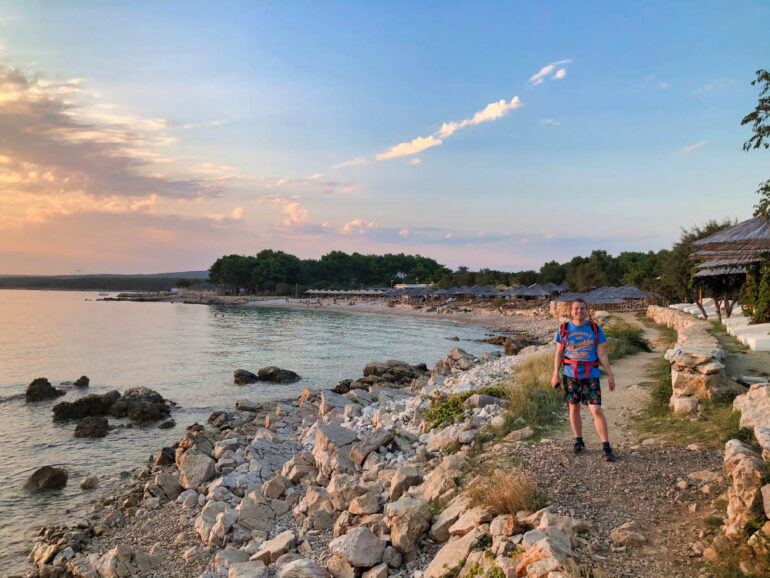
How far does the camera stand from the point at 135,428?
1500 cm

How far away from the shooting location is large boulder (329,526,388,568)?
491 centimetres

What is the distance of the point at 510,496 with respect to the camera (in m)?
4.80

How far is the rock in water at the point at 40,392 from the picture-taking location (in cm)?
1891

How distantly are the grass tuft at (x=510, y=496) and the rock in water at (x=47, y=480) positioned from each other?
33.0 ft

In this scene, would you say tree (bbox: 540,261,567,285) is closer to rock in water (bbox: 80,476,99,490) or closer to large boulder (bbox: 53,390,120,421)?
large boulder (bbox: 53,390,120,421)

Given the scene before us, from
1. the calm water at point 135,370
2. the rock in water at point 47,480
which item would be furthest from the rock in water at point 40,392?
the rock in water at point 47,480

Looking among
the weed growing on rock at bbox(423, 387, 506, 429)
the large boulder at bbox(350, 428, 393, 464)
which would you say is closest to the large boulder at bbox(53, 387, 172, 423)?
the large boulder at bbox(350, 428, 393, 464)

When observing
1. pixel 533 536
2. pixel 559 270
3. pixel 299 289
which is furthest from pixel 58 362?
pixel 299 289

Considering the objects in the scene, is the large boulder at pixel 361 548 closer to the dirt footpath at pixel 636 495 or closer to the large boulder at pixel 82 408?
the dirt footpath at pixel 636 495

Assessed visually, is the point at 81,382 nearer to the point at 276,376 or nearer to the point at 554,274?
the point at 276,376

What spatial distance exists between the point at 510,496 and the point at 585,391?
6.88 ft

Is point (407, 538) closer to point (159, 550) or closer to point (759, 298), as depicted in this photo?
point (159, 550)

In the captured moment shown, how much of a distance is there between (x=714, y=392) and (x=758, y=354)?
551 centimetres

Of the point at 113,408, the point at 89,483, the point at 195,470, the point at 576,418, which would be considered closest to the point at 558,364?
the point at 576,418
